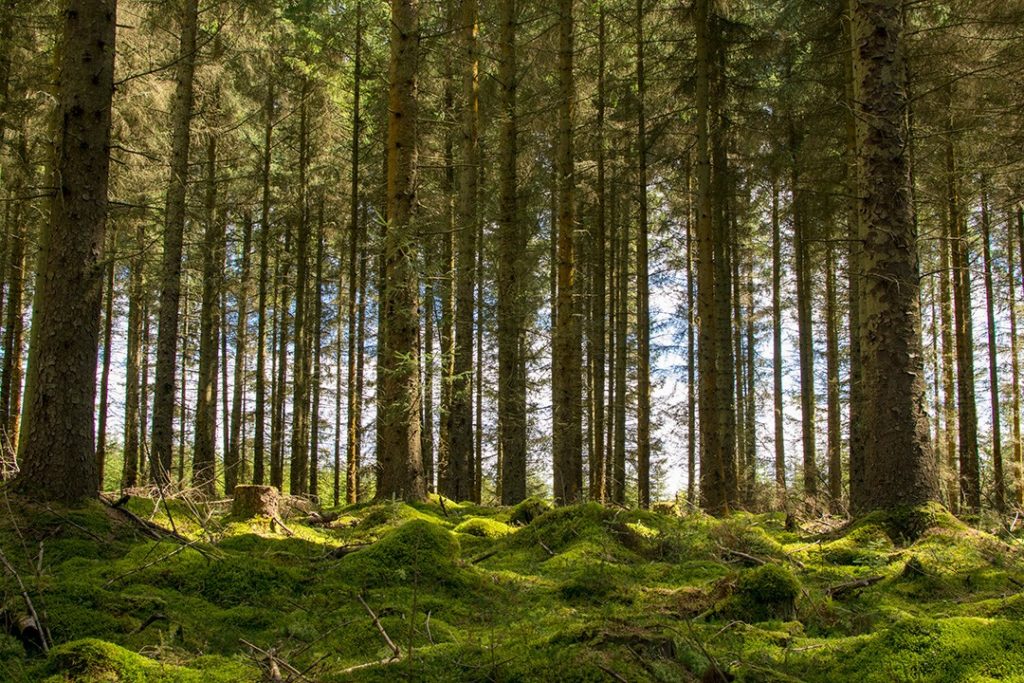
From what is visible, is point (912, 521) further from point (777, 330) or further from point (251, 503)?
point (777, 330)

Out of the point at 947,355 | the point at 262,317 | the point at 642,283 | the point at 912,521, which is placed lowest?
the point at 912,521

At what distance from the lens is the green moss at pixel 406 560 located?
4.66 meters

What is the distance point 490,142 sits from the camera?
674 inches

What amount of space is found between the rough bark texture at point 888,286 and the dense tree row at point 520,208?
3 cm

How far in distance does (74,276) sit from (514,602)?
4.59 metres

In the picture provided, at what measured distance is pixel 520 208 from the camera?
14.1 m

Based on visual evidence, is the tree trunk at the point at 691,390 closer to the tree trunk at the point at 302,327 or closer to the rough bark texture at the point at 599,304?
the rough bark texture at the point at 599,304

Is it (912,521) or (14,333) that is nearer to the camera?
(912,521)

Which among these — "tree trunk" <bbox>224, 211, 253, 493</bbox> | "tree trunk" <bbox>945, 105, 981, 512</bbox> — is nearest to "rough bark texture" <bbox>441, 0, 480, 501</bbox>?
"tree trunk" <bbox>224, 211, 253, 493</bbox>

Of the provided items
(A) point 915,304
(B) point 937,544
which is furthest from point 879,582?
(A) point 915,304

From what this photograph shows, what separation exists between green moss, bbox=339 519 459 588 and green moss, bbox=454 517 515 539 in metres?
1.67

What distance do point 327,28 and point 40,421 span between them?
12795 mm

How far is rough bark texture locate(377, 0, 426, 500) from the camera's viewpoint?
8.34m

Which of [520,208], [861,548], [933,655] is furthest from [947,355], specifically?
[933,655]
